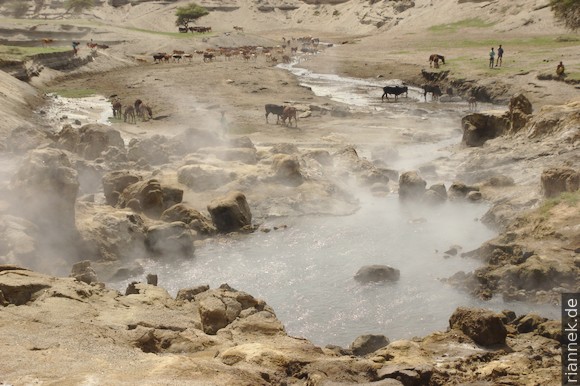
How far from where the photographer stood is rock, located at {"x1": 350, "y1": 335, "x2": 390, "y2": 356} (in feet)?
38.0

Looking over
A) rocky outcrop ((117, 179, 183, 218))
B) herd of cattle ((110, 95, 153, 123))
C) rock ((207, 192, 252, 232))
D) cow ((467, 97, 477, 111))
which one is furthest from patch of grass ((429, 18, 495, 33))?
rocky outcrop ((117, 179, 183, 218))

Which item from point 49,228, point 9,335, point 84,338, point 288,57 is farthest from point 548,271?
point 288,57

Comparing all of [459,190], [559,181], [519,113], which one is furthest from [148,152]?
[519,113]

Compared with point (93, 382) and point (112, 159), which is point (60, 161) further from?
point (93, 382)

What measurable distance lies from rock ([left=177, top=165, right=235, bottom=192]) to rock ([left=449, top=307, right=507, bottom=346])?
40.7ft

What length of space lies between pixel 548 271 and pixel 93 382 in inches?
423

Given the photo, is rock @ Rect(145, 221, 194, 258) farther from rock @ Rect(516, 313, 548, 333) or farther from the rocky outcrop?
rock @ Rect(516, 313, 548, 333)

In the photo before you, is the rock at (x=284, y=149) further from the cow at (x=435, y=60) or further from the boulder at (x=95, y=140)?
the cow at (x=435, y=60)

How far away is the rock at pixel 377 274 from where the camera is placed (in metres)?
15.6

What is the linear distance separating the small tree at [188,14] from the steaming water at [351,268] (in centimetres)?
8142

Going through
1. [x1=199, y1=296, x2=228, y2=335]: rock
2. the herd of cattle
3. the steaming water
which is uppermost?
the herd of cattle

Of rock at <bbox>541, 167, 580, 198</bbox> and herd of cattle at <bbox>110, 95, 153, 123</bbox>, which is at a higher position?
herd of cattle at <bbox>110, 95, 153, 123</bbox>

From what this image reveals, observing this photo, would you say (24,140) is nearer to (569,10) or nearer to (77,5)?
(569,10)

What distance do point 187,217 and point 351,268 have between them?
18.1 ft
